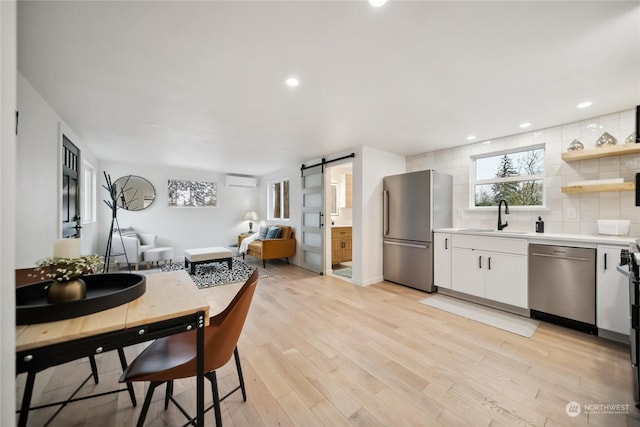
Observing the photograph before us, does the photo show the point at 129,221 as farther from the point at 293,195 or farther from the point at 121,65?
the point at 121,65

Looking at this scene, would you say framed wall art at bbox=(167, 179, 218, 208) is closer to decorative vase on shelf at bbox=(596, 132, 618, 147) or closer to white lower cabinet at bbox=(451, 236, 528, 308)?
white lower cabinet at bbox=(451, 236, 528, 308)

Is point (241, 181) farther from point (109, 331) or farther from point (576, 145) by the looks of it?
point (576, 145)

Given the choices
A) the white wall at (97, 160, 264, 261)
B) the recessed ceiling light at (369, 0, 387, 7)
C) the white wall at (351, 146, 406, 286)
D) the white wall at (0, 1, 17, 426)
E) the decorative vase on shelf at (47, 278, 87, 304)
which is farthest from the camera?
the white wall at (97, 160, 264, 261)

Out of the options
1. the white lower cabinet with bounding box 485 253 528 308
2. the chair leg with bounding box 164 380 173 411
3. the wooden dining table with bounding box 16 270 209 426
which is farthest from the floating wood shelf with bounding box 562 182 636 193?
the chair leg with bounding box 164 380 173 411

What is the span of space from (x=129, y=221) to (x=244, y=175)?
9.94 ft

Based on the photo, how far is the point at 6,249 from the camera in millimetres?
733

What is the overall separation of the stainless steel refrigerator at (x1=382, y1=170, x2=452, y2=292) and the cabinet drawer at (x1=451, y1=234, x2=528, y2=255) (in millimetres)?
395

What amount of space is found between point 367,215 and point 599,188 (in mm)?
2660

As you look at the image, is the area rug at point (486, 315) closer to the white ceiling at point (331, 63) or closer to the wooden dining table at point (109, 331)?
the white ceiling at point (331, 63)

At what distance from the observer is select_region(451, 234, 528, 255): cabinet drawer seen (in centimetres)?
280

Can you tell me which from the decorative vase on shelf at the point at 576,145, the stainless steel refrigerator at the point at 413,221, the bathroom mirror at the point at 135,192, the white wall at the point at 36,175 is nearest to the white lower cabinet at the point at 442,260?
the stainless steel refrigerator at the point at 413,221

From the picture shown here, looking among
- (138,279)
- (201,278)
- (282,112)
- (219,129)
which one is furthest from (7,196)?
(201,278)

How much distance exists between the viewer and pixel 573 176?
2889 millimetres

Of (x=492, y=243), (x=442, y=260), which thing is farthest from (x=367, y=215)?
(x=492, y=243)
